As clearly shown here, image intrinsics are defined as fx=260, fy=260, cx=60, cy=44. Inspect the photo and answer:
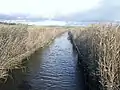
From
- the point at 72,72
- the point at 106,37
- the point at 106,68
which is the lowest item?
the point at 72,72

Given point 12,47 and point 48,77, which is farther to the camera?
point 12,47

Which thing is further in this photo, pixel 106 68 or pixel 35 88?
pixel 35 88

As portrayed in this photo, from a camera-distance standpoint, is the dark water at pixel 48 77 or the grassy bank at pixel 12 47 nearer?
the dark water at pixel 48 77

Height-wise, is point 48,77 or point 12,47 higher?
point 12,47

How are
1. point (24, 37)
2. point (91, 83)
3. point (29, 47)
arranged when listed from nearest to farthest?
point (91, 83) → point (24, 37) → point (29, 47)

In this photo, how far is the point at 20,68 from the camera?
22688mm

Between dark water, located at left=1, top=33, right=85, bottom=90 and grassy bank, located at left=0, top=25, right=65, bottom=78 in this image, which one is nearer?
dark water, located at left=1, top=33, right=85, bottom=90

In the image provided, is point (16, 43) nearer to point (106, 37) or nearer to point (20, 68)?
point (20, 68)

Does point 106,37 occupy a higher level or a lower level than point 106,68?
higher

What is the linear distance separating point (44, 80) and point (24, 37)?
918cm

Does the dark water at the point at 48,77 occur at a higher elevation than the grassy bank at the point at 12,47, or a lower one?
lower

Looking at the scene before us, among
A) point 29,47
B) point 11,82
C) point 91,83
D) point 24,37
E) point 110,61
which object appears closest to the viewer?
point 110,61

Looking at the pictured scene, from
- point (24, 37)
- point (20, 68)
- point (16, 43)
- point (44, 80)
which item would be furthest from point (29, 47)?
point (44, 80)

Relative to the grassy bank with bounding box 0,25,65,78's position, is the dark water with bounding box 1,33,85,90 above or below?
below
